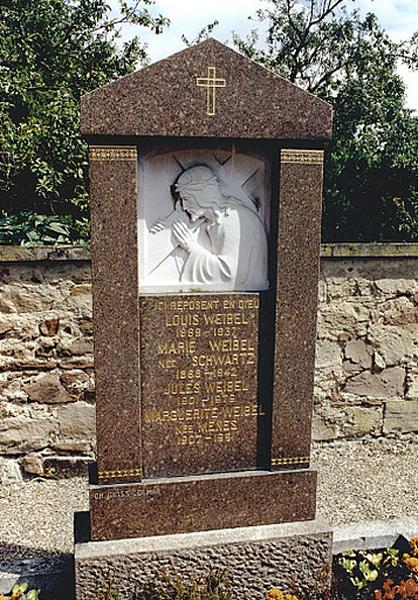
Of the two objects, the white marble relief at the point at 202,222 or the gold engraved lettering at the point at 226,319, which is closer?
the white marble relief at the point at 202,222

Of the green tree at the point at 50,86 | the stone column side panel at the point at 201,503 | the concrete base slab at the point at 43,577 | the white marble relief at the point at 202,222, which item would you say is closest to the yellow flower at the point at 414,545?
the stone column side panel at the point at 201,503

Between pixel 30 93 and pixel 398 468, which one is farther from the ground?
pixel 30 93

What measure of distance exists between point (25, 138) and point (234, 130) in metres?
4.14

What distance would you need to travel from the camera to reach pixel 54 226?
17.4ft

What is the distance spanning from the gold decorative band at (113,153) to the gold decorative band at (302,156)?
0.77m

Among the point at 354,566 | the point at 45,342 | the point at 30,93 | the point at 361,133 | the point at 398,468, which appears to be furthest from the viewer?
the point at 361,133

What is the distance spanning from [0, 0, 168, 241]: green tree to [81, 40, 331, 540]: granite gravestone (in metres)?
2.40

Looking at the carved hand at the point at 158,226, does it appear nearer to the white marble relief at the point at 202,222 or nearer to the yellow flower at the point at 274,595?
the white marble relief at the point at 202,222

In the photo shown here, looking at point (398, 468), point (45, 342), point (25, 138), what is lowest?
point (398, 468)

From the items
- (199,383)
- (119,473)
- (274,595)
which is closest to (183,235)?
(199,383)

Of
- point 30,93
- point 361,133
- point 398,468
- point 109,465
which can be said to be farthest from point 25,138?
point 361,133

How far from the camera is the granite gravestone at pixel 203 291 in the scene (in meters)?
2.88

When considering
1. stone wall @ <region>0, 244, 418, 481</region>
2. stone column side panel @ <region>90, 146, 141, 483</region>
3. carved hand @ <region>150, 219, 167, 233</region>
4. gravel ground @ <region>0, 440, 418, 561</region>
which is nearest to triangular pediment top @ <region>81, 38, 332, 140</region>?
stone column side panel @ <region>90, 146, 141, 483</region>

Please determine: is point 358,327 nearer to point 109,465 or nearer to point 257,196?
point 257,196
